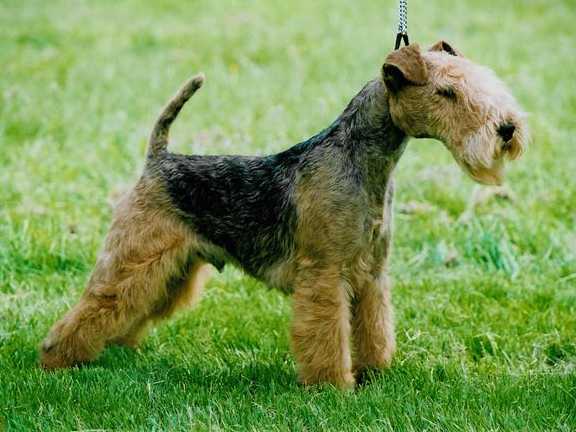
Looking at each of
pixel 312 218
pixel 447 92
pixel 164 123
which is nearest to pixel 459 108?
pixel 447 92

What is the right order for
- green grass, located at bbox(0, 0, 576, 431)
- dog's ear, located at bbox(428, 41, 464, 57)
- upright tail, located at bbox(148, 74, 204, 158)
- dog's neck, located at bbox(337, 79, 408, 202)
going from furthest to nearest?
upright tail, located at bbox(148, 74, 204, 158) → dog's ear, located at bbox(428, 41, 464, 57) → dog's neck, located at bbox(337, 79, 408, 202) → green grass, located at bbox(0, 0, 576, 431)

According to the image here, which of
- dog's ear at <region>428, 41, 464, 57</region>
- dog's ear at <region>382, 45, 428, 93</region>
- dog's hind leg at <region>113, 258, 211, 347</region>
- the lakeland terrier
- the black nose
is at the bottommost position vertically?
dog's hind leg at <region>113, 258, 211, 347</region>

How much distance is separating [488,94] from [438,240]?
8.23ft

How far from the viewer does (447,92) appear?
376cm

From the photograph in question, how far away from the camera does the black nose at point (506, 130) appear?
12.0ft

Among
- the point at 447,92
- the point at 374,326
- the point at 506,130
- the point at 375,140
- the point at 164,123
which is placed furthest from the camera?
the point at 164,123

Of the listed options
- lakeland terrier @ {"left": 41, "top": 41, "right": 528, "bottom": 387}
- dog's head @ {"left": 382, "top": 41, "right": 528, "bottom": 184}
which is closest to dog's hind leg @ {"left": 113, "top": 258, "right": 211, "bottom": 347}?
lakeland terrier @ {"left": 41, "top": 41, "right": 528, "bottom": 387}

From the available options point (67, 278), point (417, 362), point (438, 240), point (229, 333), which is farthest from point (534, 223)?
point (67, 278)

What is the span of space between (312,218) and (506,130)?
0.99m

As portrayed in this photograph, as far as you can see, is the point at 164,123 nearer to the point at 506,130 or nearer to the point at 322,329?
the point at 322,329

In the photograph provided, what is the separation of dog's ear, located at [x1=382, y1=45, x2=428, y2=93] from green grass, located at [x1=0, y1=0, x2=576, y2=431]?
1.39 m

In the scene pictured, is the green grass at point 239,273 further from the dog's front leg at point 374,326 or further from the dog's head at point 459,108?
the dog's head at point 459,108

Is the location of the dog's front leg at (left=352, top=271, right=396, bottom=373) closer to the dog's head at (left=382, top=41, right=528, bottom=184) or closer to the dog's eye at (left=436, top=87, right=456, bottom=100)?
the dog's head at (left=382, top=41, right=528, bottom=184)

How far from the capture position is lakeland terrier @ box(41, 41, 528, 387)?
149 inches
